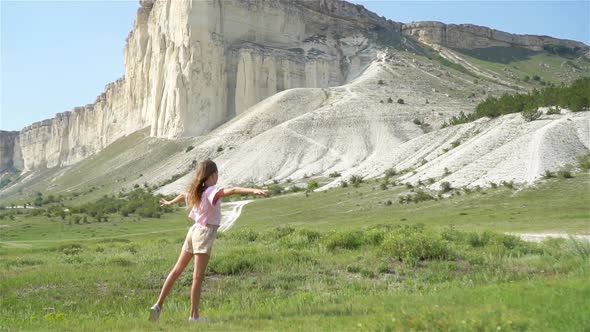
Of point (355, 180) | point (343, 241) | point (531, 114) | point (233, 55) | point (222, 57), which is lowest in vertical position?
point (355, 180)

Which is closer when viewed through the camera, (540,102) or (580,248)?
(580,248)

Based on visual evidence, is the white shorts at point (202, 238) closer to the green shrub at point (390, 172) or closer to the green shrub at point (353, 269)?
the green shrub at point (353, 269)

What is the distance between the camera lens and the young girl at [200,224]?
7820 millimetres

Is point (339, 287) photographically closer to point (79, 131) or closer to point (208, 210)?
point (208, 210)

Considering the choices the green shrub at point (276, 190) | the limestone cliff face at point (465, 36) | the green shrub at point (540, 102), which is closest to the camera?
the green shrub at point (540, 102)

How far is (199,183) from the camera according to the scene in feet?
26.6

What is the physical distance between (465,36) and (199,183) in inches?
5565

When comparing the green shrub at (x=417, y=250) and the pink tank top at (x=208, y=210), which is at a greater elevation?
the pink tank top at (x=208, y=210)

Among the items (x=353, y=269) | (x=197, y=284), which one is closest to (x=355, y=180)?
(x=353, y=269)

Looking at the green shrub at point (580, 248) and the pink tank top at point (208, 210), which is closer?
the pink tank top at point (208, 210)

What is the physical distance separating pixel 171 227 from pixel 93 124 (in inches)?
4040

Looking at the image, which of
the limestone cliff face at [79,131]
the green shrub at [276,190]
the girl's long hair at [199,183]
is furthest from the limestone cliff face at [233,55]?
the girl's long hair at [199,183]

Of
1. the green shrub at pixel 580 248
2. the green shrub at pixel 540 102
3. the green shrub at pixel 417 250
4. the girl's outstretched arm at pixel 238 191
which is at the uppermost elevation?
the green shrub at pixel 540 102

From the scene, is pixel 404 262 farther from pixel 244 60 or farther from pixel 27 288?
pixel 244 60
